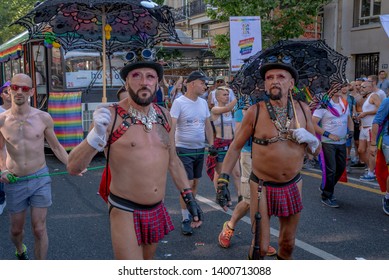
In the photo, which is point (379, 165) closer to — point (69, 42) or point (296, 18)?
point (69, 42)

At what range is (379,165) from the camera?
21.2 feet

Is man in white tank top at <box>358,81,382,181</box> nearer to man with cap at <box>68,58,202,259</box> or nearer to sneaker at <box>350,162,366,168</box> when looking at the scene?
sneaker at <box>350,162,366,168</box>

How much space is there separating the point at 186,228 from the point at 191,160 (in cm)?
89

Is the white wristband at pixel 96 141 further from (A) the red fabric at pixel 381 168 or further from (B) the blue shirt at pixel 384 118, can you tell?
(A) the red fabric at pixel 381 168

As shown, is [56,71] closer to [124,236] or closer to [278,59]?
[278,59]

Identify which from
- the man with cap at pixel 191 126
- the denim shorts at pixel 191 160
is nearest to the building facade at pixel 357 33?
the man with cap at pixel 191 126

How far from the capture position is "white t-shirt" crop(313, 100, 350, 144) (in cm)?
683

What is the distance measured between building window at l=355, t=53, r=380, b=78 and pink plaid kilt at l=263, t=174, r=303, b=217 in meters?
16.5

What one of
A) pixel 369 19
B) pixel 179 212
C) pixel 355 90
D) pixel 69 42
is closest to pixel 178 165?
pixel 69 42

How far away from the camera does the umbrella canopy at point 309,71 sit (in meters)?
4.53

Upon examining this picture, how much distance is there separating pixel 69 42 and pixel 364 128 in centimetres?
623

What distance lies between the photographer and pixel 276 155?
3.90 metres

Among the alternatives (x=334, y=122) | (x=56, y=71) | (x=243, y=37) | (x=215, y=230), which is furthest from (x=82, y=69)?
(x=215, y=230)

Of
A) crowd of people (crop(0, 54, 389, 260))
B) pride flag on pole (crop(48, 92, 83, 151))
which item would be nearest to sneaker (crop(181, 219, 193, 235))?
crowd of people (crop(0, 54, 389, 260))
